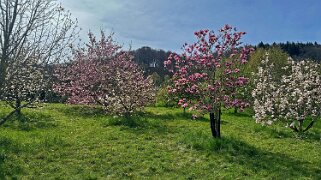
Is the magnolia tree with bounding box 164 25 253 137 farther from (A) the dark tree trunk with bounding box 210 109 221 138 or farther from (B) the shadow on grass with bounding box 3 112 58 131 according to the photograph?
(B) the shadow on grass with bounding box 3 112 58 131

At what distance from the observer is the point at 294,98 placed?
16.0m

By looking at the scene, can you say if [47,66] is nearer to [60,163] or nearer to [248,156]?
[60,163]

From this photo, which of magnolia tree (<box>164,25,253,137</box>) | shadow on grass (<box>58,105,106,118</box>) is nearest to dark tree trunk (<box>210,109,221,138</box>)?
magnolia tree (<box>164,25,253,137</box>)

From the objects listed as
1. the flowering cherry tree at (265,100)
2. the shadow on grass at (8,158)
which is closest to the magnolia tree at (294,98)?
the flowering cherry tree at (265,100)

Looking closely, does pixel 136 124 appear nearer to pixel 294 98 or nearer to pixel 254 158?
pixel 254 158

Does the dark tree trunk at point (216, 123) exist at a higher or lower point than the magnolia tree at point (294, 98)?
lower

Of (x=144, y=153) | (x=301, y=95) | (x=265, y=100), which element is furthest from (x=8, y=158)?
(x=301, y=95)

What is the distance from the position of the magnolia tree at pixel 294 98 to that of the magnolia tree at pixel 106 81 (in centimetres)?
744

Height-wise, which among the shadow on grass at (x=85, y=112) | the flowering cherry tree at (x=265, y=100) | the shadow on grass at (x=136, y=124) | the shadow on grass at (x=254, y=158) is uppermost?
the flowering cherry tree at (x=265, y=100)

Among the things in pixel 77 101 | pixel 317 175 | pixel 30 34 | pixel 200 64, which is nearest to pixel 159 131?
pixel 200 64

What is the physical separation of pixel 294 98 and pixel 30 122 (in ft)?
41.7

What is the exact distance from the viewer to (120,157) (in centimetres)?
1112

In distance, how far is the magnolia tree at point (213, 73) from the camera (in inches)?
518

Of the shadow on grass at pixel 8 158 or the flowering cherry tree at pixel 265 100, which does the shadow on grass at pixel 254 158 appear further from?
the shadow on grass at pixel 8 158
